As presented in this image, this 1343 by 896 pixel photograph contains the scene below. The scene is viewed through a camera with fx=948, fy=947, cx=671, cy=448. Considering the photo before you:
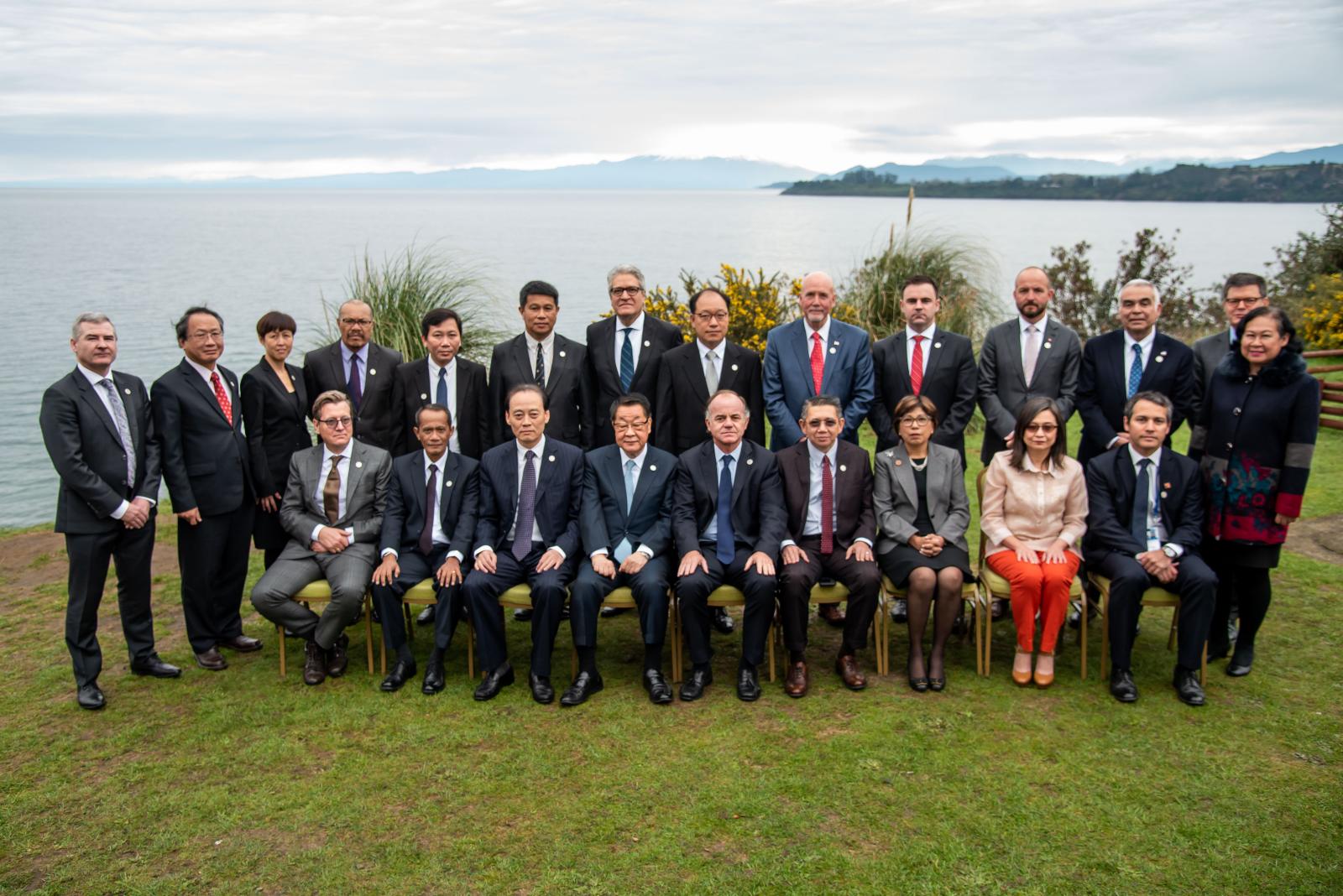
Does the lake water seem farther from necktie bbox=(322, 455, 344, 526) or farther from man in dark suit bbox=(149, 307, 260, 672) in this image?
necktie bbox=(322, 455, 344, 526)

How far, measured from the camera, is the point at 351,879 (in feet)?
11.8

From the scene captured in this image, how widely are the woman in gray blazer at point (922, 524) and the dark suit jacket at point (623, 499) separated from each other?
49.5 inches

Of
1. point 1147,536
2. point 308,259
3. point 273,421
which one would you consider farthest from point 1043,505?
point 308,259

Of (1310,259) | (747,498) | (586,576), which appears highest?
(1310,259)

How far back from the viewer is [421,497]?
5.61 m

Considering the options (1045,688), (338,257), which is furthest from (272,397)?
(338,257)

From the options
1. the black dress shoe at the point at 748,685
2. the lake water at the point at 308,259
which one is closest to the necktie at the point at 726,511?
the black dress shoe at the point at 748,685

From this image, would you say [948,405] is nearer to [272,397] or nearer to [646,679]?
[646,679]

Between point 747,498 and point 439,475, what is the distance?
183 centimetres

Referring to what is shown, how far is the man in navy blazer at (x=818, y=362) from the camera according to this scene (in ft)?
20.2

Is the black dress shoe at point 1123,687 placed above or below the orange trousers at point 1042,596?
below

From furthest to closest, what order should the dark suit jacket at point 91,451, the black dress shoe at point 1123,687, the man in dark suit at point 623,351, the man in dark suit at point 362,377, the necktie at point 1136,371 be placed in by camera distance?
the man in dark suit at point 623,351
the man in dark suit at point 362,377
the necktie at point 1136,371
the black dress shoe at point 1123,687
the dark suit jacket at point 91,451

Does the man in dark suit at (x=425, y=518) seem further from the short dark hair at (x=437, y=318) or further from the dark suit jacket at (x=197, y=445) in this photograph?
the dark suit jacket at (x=197, y=445)

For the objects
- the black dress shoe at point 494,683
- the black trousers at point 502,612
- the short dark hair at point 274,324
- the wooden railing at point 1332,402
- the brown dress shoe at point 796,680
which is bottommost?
the black dress shoe at point 494,683
